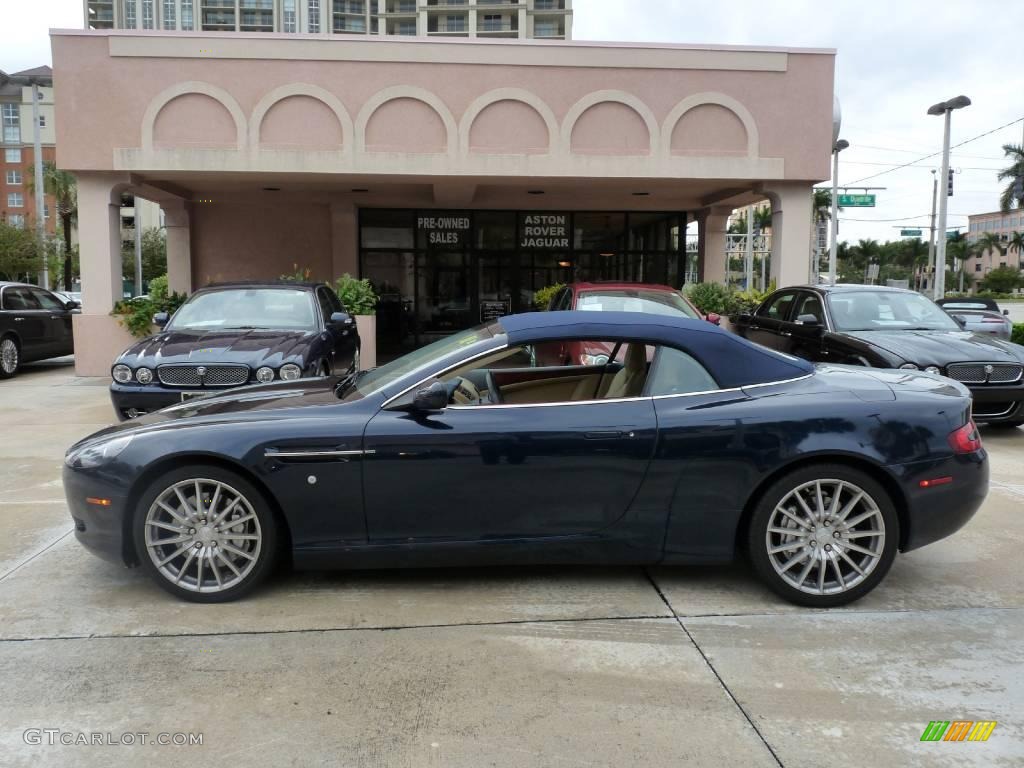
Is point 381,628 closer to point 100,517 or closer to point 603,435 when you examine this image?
point 603,435

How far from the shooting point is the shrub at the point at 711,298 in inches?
553

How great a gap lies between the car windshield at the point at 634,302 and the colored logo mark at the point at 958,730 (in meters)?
6.43

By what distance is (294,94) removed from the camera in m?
13.1

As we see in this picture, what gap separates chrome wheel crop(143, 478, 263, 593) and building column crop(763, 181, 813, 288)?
11.9 m

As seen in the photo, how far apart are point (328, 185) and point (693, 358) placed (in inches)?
497

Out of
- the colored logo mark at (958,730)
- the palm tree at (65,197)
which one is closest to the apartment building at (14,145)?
the palm tree at (65,197)

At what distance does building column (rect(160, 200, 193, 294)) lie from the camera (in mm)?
17312

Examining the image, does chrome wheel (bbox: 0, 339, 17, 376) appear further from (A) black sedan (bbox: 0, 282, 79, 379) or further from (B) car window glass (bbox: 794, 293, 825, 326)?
(B) car window glass (bbox: 794, 293, 825, 326)

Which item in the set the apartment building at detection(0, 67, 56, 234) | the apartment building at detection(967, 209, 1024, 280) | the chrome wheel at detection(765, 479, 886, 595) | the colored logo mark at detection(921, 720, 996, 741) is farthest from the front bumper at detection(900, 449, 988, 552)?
the apartment building at detection(967, 209, 1024, 280)

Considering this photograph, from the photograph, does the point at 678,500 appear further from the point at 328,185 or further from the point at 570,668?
the point at 328,185

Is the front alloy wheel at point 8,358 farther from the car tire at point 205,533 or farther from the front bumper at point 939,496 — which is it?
the front bumper at point 939,496

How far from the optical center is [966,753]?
2869 mm

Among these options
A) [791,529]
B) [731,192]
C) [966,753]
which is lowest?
[966,753]

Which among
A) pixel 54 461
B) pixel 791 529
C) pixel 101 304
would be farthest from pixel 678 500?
pixel 101 304
